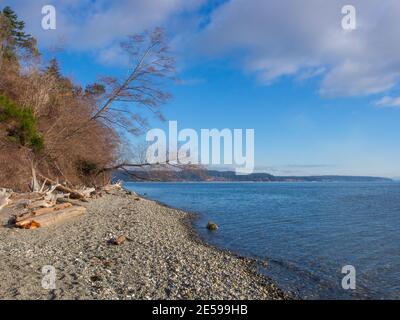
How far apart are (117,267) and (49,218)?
7.61 m

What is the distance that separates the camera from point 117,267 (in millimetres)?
10484

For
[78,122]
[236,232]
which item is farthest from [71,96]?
[236,232]

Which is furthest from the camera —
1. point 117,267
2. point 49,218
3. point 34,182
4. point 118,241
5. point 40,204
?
point 34,182

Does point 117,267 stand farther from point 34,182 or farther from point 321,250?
point 34,182

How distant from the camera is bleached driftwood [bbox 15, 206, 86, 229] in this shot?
49.8ft

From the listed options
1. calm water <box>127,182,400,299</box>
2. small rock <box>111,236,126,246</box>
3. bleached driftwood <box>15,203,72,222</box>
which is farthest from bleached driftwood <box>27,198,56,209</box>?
calm water <box>127,182,400,299</box>

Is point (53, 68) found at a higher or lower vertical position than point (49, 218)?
higher

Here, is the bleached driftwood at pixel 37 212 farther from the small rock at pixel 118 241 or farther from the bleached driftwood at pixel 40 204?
the small rock at pixel 118 241

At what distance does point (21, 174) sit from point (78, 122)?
6.20 m

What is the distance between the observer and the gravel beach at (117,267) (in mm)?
8500

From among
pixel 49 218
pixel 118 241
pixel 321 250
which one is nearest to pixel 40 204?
pixel 49 218

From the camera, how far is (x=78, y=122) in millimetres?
28359

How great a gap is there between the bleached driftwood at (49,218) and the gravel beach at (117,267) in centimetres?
49

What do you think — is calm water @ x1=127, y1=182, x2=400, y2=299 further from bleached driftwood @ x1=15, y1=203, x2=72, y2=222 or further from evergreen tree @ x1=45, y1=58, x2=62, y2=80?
evergreen tree @ x1=45, y1=58, x2=62, y2=80
